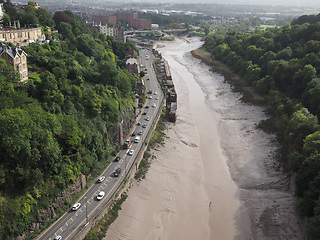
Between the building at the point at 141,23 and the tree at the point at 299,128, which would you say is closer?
the tree at the point at 299,128

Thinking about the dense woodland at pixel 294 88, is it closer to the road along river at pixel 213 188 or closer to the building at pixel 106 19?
the road along river at pixel 213 188

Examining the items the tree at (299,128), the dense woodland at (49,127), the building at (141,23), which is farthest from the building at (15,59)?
the building at (141,23)

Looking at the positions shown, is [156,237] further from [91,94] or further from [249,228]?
[91,94]

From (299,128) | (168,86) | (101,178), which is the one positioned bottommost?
(101,178)

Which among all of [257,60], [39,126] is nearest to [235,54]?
[257,60]

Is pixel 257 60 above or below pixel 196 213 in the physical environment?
above

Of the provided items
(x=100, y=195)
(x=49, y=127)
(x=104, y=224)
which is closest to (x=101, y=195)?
(x=100, y=195)

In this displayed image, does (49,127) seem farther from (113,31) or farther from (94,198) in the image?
(113,31)
